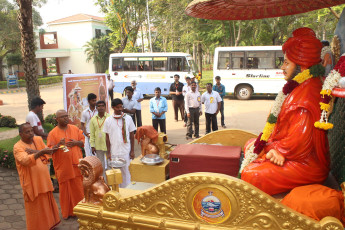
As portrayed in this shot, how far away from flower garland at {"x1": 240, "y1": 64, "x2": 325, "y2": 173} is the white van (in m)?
13.6

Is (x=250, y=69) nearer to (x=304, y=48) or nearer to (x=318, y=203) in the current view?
(x=304, y=48)

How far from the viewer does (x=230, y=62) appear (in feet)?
53.0

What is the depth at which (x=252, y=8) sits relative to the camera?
3.09 metres

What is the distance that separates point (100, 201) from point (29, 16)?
7.35 m

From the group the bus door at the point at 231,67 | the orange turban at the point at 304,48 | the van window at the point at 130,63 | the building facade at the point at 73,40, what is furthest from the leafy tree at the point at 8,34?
the orange turban at the point at 304,48

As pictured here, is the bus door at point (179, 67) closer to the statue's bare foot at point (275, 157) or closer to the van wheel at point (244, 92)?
the van wheel at point (244, 92)

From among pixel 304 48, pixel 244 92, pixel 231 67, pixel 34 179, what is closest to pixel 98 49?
pixel 231 67

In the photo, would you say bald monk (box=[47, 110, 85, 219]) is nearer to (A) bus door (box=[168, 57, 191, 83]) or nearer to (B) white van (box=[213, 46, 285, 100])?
(A) bus door (box=[168, 57, 191, 83])

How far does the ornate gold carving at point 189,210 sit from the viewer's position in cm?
192

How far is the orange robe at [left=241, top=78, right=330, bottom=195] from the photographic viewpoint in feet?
7.28

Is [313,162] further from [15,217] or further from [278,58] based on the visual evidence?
[278,58]

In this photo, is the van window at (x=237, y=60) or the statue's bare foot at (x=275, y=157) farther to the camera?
the van window at (x=237, y=60)

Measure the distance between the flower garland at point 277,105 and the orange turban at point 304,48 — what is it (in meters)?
0.08

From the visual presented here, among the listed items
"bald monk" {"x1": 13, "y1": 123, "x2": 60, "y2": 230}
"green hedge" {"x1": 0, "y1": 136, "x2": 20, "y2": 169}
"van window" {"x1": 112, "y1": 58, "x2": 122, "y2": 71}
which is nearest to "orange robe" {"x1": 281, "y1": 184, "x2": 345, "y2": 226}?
"bald monk" {"x1": 13, "y1": 123, "x2": 60, "y2": 230}
